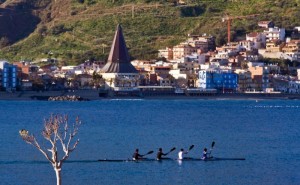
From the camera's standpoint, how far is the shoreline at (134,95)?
9912 cm

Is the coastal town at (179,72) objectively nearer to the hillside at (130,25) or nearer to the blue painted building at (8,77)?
the blue painted building at (8,77)

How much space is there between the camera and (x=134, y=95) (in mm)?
102625

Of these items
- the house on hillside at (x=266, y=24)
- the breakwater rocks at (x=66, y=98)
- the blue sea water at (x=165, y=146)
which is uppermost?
the house on hillside at (x=266, y=24)

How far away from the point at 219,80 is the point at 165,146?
201 feet

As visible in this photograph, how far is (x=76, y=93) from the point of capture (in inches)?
3947

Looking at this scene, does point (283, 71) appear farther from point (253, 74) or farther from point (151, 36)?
point (151, 36)

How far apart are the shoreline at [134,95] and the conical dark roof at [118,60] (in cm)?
427

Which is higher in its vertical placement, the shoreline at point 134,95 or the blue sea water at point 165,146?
the shoreline at point 134,95

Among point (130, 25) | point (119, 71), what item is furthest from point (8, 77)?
point (130, 25)

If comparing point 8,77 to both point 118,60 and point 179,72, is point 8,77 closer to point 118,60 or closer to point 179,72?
point 118,60

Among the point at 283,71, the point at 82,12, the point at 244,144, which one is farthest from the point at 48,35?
the point at 244,144

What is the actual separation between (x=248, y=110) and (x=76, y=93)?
85.6ft

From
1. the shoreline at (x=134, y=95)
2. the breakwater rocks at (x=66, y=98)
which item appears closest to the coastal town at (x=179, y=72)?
the shoreline at (x=134, y=95)

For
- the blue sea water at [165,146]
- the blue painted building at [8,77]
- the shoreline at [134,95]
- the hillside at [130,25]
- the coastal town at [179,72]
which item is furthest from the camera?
the hillside at [130,25]
